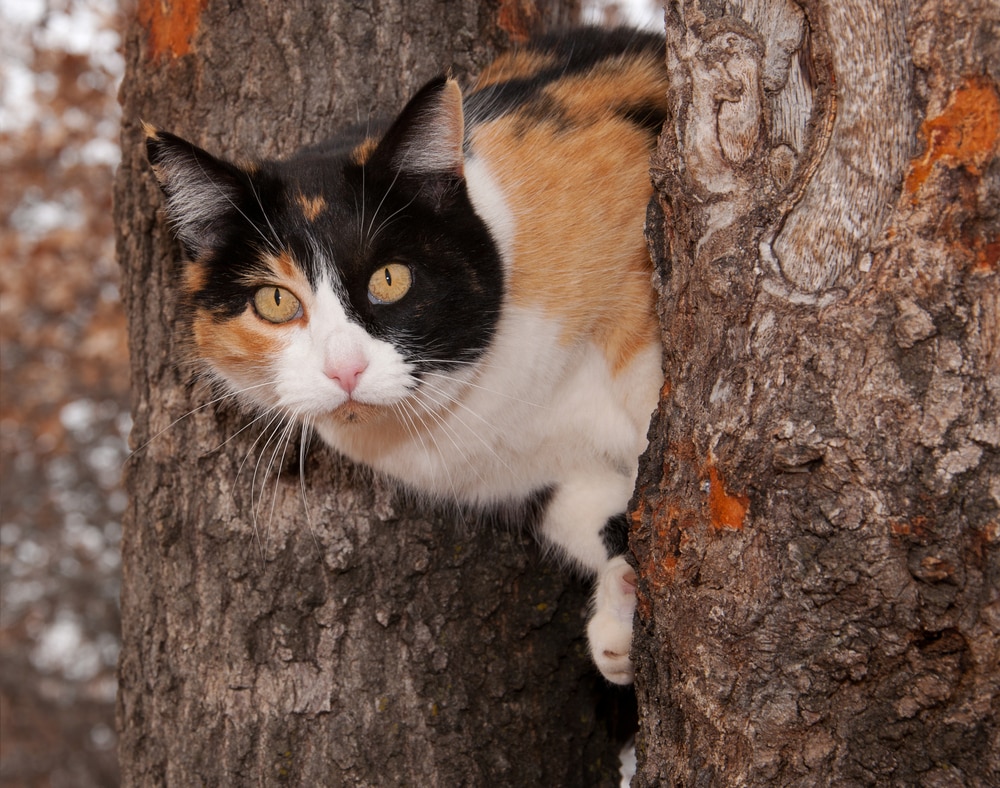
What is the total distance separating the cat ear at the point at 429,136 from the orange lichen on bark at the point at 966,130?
2.53 feet

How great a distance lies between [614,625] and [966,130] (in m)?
1.05

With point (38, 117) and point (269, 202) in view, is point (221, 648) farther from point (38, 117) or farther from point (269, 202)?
point (38, 117)

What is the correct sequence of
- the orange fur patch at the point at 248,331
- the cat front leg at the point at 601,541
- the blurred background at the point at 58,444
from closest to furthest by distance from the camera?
1. the orange fur patch at the point at 248,331
2. the cat front leg at the point at 601,541
3. the blurred background at the point at 58,444

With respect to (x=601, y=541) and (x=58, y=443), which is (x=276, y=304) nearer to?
(x=601, y=541)

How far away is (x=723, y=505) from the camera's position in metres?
1.22

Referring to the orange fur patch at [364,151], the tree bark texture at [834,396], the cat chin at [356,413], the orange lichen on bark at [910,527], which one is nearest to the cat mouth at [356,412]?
the cat chin at [356,413]

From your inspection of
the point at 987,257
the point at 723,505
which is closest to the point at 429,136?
the point at 723,505

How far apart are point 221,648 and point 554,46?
4.91 feet

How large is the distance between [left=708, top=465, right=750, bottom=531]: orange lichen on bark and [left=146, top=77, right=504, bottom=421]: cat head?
58 centimetres

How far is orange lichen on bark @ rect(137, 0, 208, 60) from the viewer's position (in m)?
2.00

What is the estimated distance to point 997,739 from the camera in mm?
1091

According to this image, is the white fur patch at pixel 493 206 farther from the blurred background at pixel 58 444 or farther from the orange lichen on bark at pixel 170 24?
the blurred background at pixel 58 444

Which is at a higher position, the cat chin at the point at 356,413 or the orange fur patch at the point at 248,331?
the orange fur patch at the point at 248,331

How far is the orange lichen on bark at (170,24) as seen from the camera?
2.00 metres
